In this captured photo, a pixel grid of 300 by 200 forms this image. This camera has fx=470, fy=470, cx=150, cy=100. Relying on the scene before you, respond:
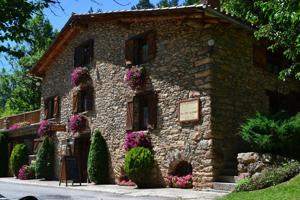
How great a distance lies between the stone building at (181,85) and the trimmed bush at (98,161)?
0.26 metres

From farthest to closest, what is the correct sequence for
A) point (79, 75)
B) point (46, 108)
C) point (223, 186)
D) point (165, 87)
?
point (46, 108), point (79, 75), point (165, 87), point (223, 186)

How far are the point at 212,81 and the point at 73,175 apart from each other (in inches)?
276

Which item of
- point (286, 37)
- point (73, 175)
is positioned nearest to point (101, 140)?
point (73, 175)

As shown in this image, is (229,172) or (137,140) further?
(137,140)

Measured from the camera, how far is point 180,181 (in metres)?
14.2

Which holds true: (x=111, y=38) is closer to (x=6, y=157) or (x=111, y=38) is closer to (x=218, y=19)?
(x=218, y=19)

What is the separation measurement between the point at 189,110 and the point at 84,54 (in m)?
7.31

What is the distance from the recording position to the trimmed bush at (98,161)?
1728 cm

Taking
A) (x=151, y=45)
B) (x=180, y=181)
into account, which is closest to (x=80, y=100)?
(x=151, y=45)

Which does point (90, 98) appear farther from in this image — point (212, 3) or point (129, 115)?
point (212, 3)

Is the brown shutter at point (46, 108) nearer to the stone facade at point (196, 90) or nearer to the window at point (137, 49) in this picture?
the stone facade at point (196, 90)

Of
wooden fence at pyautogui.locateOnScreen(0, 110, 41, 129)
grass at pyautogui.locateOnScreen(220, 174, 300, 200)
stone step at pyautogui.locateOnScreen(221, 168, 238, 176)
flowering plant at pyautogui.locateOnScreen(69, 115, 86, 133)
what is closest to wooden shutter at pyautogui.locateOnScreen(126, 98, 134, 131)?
flowering plant at pyautogui.locateOnScreen(69, 115, 86, 133)

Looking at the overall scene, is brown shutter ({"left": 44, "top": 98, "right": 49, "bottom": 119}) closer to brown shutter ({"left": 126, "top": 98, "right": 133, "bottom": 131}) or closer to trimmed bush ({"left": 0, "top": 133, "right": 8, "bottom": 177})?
trimmed bush ({"left": 0, "top": 133, "right": 8, "bottom": 177})

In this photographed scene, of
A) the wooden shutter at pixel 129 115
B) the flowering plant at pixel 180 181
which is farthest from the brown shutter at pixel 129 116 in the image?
the flowering plant at pixel 180 181
